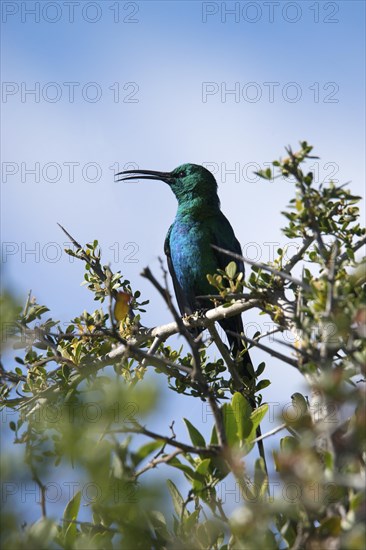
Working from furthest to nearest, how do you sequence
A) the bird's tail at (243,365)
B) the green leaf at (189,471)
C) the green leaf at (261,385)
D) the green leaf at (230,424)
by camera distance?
the green leaf at (261,385)
the bird's tail at (243,365)
the green leaf at (230,424)
the green leaf at (189,471)

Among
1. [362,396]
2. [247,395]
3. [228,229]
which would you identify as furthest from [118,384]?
[228,229]

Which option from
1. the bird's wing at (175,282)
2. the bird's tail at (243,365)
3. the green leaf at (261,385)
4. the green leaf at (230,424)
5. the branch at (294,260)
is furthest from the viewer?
the bird's wing at (175,282)

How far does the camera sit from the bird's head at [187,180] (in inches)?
267

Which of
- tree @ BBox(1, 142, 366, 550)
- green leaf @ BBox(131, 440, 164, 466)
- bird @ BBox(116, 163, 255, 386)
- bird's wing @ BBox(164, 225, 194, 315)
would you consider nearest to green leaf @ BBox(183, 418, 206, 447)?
tree @ BBox(1, 142, 366, 550)

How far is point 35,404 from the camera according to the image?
3.78 meters

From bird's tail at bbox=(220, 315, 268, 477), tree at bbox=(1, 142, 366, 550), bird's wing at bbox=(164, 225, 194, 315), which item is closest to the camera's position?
tree at bbox=(1, 142, 366, 550)

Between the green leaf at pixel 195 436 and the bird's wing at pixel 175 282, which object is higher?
the bird's wing at pixel 175 282

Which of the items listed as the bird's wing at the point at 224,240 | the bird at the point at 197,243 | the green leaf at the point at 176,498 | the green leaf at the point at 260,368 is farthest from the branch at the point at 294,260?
the bird's wing at the point at 224,240

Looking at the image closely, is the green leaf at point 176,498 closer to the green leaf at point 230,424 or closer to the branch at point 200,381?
the green leaf at point 230,424

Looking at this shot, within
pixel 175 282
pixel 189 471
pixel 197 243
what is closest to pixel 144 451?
pixel 189 471

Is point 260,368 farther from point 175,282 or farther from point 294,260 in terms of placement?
point 175,282

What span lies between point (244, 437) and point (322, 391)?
0.92 meters

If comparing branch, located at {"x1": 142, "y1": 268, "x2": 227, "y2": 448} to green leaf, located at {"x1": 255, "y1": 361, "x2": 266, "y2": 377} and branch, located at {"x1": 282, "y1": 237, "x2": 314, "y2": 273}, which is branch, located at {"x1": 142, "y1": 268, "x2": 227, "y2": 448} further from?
green leaf, located at {"x1": 255, "y1": 361, "x2": 266, "y2": 377}

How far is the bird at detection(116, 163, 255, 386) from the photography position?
6117 millimetres
